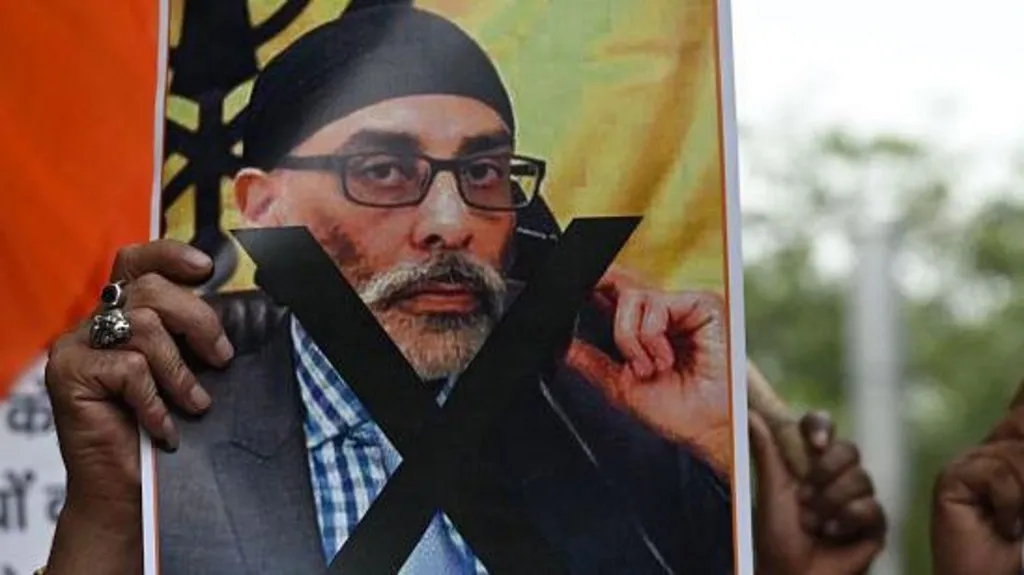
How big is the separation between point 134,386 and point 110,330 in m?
0.05

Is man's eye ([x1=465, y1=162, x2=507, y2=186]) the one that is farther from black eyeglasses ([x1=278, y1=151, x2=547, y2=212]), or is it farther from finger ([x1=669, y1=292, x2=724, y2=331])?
finger ([x1=669, y1=292, x2=724, y2=331])

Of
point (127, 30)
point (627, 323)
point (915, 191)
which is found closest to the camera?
point (627, 323)

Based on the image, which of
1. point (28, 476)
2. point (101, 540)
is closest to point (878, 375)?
point (28, 476)

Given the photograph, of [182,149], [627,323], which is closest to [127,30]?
[182,149]

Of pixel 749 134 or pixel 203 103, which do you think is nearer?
pixel 203 103

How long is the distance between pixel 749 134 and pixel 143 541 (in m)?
15.9

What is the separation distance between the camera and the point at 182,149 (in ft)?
5.06

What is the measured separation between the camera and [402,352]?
4.87ft

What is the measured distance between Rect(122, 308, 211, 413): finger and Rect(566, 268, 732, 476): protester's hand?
230 mm

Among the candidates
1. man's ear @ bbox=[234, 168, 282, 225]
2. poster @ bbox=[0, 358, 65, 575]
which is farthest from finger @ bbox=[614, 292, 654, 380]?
poster @ bbox=[0, 358, 65, 575]

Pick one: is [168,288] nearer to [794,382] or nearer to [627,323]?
[627,323]

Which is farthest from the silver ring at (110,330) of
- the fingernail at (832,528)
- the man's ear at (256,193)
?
the fingernail at (832,528)

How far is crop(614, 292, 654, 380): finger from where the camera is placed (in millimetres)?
1463

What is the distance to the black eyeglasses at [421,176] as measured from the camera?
4.86 feet
